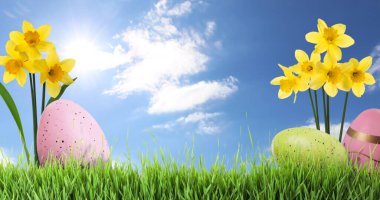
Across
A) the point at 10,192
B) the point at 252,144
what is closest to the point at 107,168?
the point at 10,192

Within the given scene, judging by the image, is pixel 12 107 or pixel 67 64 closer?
pixel 67 64

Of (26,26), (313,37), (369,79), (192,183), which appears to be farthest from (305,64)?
(26,26)

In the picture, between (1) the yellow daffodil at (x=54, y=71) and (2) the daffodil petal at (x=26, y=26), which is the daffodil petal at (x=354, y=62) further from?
(2) the daffodil petal at (x=26, y=26)

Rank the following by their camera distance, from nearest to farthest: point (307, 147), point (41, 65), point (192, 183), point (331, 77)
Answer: point (192, 183), point (307, 147), point (41, 65), point (331, 77)

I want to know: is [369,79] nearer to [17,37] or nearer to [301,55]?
[301,55]

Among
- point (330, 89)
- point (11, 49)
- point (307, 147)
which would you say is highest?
point (11, 49)

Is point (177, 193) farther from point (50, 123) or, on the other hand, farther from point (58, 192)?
point (50, 123)

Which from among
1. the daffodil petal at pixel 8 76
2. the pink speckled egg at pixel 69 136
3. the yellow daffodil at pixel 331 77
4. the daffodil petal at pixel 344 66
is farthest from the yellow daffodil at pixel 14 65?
the daffodil petal at pixel 344 66
